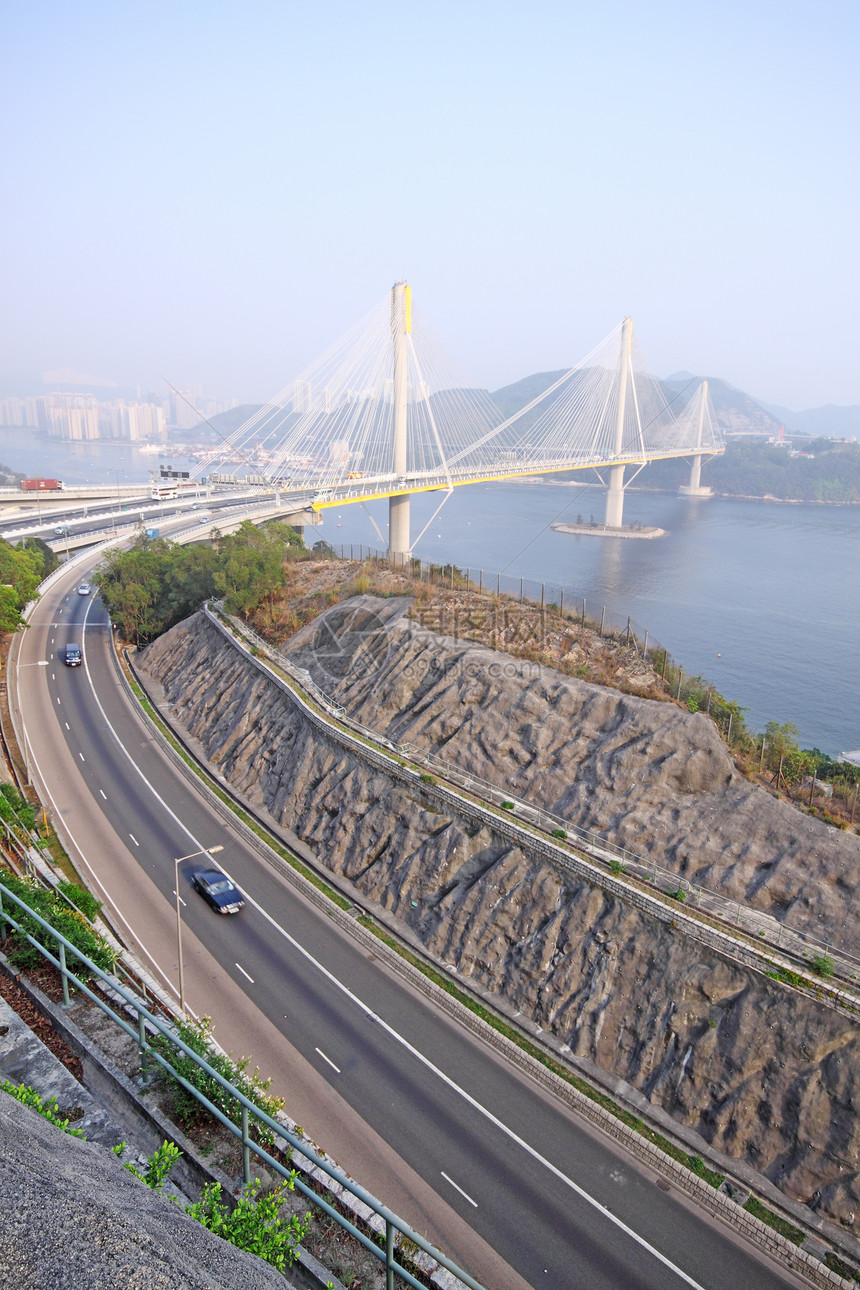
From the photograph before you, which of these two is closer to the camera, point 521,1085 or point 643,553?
point 521,1085

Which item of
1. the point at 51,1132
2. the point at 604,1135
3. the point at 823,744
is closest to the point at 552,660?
the point at 604,1135

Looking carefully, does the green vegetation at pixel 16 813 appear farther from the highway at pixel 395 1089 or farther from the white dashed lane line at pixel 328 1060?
the white dashed lane line at pixel 328 1060

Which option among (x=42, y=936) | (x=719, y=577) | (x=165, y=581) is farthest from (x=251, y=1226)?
(x=719, y=577)

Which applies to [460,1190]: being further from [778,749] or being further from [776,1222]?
[778,749]

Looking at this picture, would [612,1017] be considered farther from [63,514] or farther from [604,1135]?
[63,514]

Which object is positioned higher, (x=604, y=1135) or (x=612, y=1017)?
(x=612, y=1017)

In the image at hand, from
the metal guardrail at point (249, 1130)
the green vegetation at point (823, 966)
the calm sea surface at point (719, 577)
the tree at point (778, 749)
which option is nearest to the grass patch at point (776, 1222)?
the green vegetation at point (823, 966)
